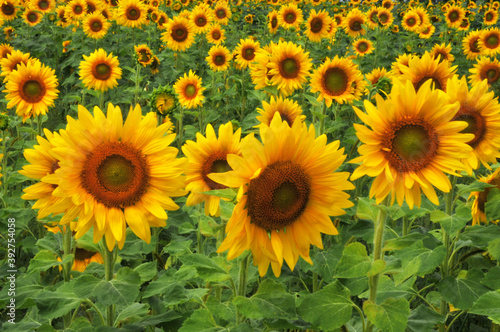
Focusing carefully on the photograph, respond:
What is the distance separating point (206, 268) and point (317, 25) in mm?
5723

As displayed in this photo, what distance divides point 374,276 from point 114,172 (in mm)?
985

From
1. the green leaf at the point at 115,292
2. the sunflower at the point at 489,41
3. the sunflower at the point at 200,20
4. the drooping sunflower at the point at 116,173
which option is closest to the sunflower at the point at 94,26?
the sunflower at the point at 200,20

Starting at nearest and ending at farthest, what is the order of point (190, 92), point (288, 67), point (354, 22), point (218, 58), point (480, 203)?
1. point (480, 203)
2. point (288, 67)
3. point (190, 92)
4. point (218, 58)
5. point (354, 22)

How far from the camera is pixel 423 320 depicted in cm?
175

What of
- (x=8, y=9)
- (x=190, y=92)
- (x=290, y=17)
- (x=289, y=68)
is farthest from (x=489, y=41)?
(x=8, y=9)

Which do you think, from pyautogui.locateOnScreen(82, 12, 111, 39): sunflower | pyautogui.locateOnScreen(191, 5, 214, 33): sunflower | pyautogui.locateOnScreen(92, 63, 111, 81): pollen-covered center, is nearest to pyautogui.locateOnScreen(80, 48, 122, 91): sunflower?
pyautogui.locateOnScreen(92, 63, 111, 81): pollen-covered center

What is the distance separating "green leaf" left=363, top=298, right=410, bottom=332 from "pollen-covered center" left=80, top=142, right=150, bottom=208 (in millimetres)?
873

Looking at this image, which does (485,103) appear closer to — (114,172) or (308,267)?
(308,267)

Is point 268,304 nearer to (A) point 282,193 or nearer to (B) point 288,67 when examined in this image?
(A) point 282,193

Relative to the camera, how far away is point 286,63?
13.4 ft

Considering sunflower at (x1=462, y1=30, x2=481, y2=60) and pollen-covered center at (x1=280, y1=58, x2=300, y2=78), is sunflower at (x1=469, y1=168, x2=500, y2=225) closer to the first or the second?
pollen-covered center at (x1=280, y1=58, x2=300, y2=78)

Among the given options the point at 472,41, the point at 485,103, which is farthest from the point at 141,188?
the point at 472,41

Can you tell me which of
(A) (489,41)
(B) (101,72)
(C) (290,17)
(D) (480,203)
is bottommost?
(D) (480,203)

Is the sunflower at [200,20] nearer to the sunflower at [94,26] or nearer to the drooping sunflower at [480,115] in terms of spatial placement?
the sunflower at [94,26]
